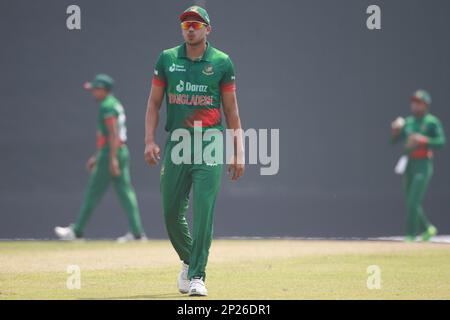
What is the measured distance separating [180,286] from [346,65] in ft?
38.8

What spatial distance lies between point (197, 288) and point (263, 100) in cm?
1168

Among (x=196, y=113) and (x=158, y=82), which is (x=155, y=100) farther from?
(x=196, y=113)

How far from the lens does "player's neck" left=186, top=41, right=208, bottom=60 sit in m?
10.8

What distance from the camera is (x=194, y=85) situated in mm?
10773

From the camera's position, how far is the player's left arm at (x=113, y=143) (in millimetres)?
19031

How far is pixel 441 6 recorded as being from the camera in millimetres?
22562

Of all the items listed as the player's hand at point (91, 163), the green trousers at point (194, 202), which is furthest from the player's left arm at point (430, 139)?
the green trousers at point (194, 202)

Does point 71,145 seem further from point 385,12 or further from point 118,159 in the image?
point 385,12

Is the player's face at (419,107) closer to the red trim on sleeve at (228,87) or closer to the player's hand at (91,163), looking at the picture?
the player's hand at (91,163)

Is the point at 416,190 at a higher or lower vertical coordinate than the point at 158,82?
lower

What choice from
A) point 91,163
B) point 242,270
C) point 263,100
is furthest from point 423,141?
point 242,270

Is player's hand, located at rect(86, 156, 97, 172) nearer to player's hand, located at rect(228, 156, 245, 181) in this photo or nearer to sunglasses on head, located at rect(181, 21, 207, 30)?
player's hand, located at rect(228, 156, 245, 181)

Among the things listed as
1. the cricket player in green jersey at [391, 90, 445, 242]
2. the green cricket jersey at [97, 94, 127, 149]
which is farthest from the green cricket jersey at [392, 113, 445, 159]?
the green cricket jersey at [97, 94, 127, 149]
